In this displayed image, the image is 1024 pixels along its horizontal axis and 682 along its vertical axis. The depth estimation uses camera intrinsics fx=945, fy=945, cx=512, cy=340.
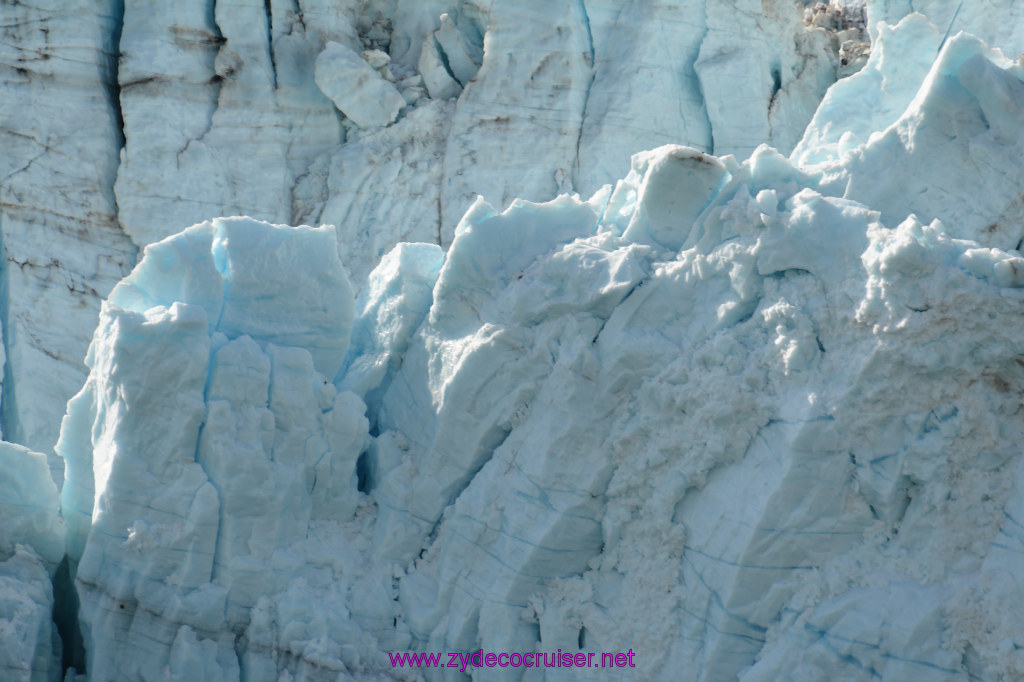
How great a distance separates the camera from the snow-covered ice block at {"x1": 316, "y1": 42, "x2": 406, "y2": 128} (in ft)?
26.0

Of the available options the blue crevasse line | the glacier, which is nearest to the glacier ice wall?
the blue crevasse line

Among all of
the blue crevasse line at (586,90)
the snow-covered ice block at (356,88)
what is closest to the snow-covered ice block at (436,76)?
the snow-covered ice block at (356,88)

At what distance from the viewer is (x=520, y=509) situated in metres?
4.07

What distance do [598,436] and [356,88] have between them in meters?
4.97

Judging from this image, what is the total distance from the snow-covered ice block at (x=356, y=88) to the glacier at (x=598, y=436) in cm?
350

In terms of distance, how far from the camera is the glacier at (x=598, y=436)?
3504 millimetres

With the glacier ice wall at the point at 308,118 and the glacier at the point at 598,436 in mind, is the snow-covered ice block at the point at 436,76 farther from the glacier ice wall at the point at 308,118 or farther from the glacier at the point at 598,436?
the glacier at the point at 598,436

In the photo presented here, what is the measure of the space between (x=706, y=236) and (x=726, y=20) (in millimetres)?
4326

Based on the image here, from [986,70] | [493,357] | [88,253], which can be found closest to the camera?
[986,70]

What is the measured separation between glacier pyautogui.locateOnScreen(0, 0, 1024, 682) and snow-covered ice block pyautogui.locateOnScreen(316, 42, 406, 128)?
11.5 ft

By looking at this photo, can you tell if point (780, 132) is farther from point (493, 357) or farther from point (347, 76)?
point (493, 357)

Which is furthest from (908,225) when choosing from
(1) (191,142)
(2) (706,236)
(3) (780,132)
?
(1) (191,142)

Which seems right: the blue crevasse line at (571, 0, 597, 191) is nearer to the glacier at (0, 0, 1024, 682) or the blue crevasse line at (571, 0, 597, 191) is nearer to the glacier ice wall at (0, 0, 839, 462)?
the glacier ice wall at (0, 0, 839, 462)

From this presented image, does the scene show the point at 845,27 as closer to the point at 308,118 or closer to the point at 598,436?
the point at 308,118
